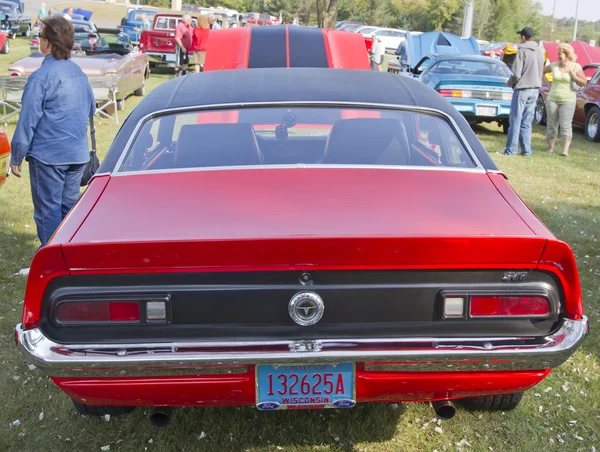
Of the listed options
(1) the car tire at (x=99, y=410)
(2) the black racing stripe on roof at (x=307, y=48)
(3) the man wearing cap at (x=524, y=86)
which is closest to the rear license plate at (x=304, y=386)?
(1) the car tire at (x=99, y=410)

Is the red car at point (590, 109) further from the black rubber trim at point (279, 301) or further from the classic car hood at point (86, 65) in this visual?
the black rubber trim at point (279, 301)

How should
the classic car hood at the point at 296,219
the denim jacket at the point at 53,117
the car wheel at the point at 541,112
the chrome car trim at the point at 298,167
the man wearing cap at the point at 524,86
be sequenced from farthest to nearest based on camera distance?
the car wheel at the point at 541,112 < the man wearing cap at the point at 524,86 < the denim jacket at the point at 53,117 < the chrome car trim at the point at 298,167 < the classic car hood at the point at 296,219

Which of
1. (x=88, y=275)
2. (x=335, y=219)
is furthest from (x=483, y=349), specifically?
(x=88, y=275)

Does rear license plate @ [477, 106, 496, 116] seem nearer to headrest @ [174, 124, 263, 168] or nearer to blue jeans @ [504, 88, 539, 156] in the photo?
blue jeans @ [504, 88, 539, 156]

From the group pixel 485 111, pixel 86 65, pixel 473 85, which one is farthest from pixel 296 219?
pixel 86 65

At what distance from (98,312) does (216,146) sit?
1.12m

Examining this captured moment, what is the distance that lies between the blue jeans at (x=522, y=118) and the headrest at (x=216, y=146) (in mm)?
8200

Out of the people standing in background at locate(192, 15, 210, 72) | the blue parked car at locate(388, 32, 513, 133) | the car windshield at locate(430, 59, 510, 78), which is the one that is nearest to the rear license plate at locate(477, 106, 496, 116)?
the blue parked car at locate(388, 32, 513, 133)

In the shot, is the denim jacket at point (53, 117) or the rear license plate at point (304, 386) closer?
the rear license plate at point (304, 386)

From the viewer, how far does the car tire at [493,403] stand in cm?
329

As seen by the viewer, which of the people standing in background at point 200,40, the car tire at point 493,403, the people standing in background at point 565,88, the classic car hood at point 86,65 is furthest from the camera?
the people standing in background at point 200,40

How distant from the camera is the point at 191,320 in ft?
7.93

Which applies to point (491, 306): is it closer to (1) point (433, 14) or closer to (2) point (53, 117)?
(2) point (53, 117)

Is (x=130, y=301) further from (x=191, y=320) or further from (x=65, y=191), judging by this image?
(x=65, y=191)
